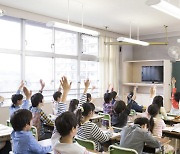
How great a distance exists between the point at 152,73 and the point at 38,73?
431cm

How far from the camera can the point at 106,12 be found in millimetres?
5535

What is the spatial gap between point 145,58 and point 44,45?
14.4 feet

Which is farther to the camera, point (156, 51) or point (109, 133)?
point (156, 51)

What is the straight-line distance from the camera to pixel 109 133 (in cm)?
299

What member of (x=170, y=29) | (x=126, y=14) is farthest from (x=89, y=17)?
(x=170, y=29)

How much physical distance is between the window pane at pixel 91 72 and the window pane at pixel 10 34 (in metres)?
2.36

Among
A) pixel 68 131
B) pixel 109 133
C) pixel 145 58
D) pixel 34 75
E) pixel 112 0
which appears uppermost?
pixel 112 0

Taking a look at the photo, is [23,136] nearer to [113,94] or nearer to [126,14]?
[113,94]

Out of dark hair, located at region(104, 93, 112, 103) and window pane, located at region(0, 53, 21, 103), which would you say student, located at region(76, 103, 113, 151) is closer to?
dark hair, located at region(104, 93, 112, 103)

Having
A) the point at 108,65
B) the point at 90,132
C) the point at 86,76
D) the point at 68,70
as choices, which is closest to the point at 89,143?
the point at 90,132

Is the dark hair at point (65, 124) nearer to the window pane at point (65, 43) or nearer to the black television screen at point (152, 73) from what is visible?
the window pane at point (65, 43)

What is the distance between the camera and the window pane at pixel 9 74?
5277 mm

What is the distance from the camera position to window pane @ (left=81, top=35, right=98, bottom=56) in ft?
24.1

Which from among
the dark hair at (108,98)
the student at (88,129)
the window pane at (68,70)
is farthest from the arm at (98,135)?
the window pane at (68,70)
